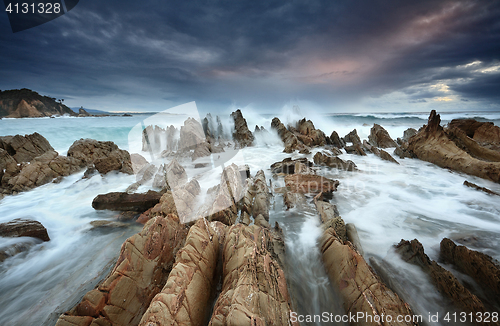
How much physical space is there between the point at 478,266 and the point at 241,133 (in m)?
19.5

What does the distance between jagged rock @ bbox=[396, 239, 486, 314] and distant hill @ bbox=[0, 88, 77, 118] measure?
72.9 m

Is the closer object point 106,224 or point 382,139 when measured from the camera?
point 106,224

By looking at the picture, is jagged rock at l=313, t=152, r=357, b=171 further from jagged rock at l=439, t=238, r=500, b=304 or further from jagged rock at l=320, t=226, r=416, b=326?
jagged rock at l=320, t=226, r=416, b=326

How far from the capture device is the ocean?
3404mm

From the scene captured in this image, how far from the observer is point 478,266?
3223mm

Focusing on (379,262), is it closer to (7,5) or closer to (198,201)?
(198,201)

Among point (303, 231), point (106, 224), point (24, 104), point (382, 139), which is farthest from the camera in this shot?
point (24, 104)

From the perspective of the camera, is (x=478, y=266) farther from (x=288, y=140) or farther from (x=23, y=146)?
(x=23, y=146)

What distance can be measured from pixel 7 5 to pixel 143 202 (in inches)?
279

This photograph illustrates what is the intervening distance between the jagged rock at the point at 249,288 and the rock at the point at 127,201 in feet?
12.6

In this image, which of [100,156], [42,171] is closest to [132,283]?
[42,171]

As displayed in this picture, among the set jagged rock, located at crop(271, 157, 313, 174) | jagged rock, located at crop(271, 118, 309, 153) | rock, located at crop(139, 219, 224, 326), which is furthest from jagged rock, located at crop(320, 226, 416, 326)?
jagged rock, located at crop(271, 118, 309, 153)

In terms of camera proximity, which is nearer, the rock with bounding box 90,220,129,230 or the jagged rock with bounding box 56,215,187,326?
the jagged rock with bounding box 56,215,187,326

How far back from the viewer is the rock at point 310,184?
738 cm
